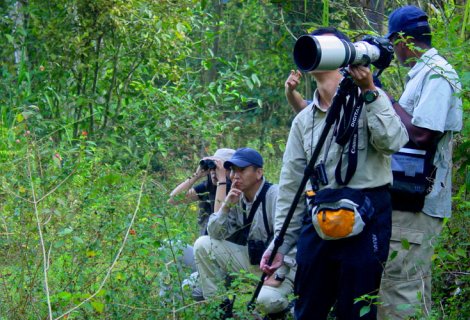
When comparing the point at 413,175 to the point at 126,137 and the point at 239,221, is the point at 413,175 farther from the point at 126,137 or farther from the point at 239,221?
the point at 126,137

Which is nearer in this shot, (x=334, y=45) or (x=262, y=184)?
(x=334, y=45)

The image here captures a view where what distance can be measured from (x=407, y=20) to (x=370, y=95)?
853 millimetres

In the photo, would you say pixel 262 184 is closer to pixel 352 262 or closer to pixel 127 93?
pixel 352 262

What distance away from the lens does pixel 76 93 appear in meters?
10.2

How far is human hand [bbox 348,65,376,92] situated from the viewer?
393cm

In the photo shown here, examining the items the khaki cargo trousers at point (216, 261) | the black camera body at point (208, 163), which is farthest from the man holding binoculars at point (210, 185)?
the khaki cargo trousers at point (216, 261)

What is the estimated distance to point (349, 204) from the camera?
13.1 ft

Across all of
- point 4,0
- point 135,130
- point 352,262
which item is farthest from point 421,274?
point 4,0

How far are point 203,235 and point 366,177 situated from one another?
2.05 metres

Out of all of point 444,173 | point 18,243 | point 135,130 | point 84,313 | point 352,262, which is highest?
point 444,173

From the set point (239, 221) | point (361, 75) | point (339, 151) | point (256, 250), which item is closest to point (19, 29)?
point (239, 221)

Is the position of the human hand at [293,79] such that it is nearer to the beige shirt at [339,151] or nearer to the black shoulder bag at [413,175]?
the beige shirt at [339,151]

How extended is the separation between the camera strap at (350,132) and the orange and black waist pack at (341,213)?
8cm

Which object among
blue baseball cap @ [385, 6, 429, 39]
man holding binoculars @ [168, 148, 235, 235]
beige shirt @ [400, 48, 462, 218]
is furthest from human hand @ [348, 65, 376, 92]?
man holding binoculars @ [168, 148, 235, 235]
